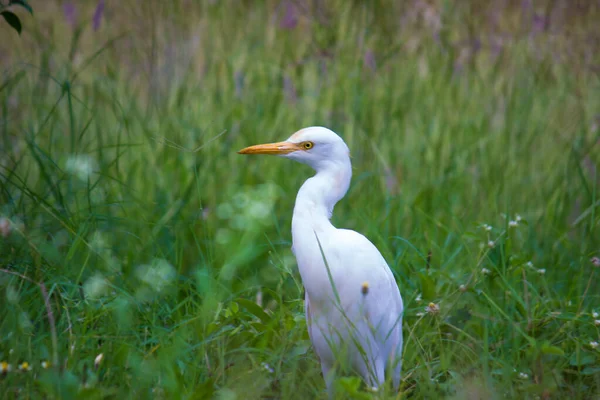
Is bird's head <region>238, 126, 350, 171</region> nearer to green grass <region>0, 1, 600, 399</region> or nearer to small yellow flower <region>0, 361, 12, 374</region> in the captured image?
green grass <region>0, 1, 600, 399</region>

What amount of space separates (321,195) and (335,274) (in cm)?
27

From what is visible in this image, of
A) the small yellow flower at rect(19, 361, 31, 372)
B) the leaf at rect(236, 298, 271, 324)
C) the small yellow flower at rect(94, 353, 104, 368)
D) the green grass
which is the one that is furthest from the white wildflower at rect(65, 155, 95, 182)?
the small yellow flower at rect(19, 361, 31, 372)

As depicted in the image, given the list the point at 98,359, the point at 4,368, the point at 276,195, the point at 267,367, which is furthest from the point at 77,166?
the point at 267,367

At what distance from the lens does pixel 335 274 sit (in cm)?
247

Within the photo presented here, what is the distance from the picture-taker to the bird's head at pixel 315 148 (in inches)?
99.2

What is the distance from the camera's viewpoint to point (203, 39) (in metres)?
4.80

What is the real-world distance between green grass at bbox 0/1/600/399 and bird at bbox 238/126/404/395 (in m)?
0.14

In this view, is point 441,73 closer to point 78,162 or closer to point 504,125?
point 504,125

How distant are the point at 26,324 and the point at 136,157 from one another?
1775mm

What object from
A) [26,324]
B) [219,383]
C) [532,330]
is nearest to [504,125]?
[532,330]

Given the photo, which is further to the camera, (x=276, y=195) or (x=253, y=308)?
(x=276, y=195)

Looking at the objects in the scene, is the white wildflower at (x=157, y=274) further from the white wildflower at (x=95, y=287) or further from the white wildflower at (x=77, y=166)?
the white wildflower at (x=77, y=166)

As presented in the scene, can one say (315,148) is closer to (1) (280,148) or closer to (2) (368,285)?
(1) (280,148)

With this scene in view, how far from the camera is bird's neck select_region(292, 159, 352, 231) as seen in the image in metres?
2.47
